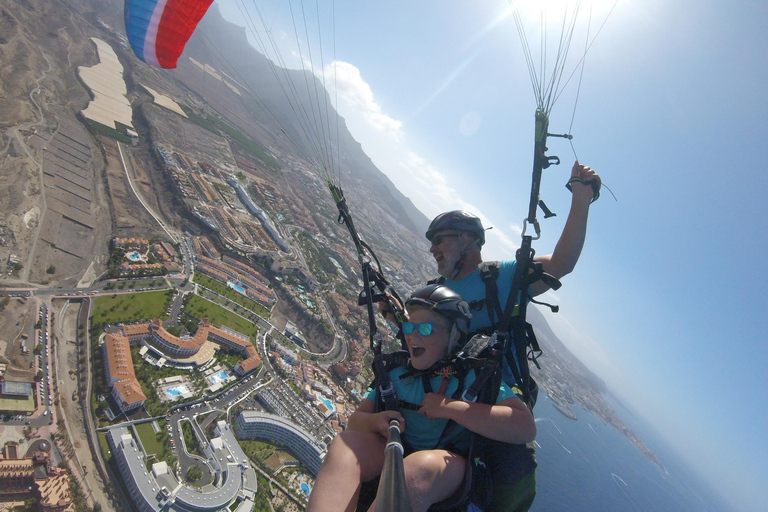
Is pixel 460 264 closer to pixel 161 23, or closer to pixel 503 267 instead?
pixel 503 267

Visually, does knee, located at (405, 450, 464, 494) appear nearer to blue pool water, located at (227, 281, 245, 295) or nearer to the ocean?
blue pool water, located at (227, 281, 245, 295)

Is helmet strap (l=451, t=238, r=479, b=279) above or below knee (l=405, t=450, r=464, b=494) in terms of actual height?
above

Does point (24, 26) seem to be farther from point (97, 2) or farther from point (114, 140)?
point (97, 2)

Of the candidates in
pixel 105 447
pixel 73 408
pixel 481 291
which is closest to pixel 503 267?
pixel 481 291

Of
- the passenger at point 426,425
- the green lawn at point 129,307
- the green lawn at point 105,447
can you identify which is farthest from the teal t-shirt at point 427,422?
the green lawn at point 129,307

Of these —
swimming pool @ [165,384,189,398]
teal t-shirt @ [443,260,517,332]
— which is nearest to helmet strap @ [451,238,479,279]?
teal t-shirt @ [443,260,517,332]

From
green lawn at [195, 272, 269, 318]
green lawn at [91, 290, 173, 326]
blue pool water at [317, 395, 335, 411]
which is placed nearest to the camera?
green lawn at [91, 290, 173, 326]

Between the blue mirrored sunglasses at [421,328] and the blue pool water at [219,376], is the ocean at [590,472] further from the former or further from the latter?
the blue mirrored sunglasses at [421,328]
